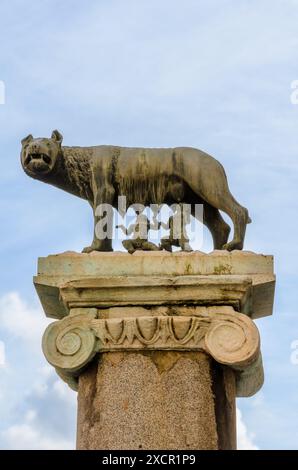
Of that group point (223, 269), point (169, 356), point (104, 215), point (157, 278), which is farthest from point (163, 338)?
point (104, 215)

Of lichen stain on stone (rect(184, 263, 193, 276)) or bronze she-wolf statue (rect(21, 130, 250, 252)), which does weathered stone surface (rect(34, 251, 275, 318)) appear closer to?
lichen stain on stone (rect(184, 263, 193, 276))

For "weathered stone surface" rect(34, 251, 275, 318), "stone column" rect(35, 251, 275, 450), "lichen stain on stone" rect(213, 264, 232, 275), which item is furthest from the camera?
"lichen stain on stone" rect(213, 264, 232, 275)

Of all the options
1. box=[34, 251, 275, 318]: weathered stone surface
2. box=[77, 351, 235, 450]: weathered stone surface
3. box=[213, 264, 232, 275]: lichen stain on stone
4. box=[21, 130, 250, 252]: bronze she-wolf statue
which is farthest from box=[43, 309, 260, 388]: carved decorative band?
box=[21, 130, 250, 252]: bronze she-wolf statue

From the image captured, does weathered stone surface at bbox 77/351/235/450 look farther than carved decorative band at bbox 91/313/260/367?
No

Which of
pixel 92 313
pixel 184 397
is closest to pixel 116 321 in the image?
pixel 92 313

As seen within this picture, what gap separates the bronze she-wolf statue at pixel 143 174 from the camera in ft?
38.4

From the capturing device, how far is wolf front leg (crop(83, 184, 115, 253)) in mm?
11539

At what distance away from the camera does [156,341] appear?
10.6 m

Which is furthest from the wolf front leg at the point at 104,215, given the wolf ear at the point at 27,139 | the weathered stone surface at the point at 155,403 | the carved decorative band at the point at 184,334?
the weathered stone surface at the point at 155,403

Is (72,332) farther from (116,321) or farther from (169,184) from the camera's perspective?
(169,184)

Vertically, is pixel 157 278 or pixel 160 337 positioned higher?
pixel 157 278

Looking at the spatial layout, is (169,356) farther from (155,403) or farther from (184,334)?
(155,403)

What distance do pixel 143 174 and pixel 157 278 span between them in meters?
1.40
